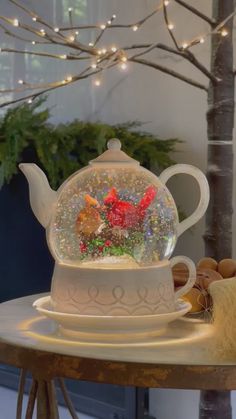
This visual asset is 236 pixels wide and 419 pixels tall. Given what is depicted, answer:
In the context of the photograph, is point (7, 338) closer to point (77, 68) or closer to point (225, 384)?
point (225, 384)

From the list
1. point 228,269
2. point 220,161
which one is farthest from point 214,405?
point 220,161

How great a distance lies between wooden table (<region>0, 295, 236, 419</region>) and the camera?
76 cm

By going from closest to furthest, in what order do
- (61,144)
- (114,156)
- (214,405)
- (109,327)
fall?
1. (109,327)
2. (114,156)
3. (214,405)
4. (61,144)

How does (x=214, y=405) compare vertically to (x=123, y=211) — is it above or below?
below

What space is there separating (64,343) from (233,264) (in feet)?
1.31

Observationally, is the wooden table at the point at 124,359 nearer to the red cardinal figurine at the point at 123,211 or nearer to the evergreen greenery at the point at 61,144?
the red cardinal figurine at the point at 123,211

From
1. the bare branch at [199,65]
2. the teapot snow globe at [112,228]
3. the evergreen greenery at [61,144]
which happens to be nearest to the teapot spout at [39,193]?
the teapot snow globe at [112,228]

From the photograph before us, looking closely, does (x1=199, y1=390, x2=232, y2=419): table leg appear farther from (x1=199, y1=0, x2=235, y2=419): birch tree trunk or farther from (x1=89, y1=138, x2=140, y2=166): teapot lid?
(x1=89, y1=138, x2=140, y2=166): teapot lid

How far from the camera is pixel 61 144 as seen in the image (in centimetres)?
185

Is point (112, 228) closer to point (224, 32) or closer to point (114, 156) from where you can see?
point (114, 156)

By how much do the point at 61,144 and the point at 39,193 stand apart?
86cm

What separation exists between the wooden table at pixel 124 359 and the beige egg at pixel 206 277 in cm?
12

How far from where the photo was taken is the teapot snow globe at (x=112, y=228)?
2.97 feet

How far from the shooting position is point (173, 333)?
924mm
